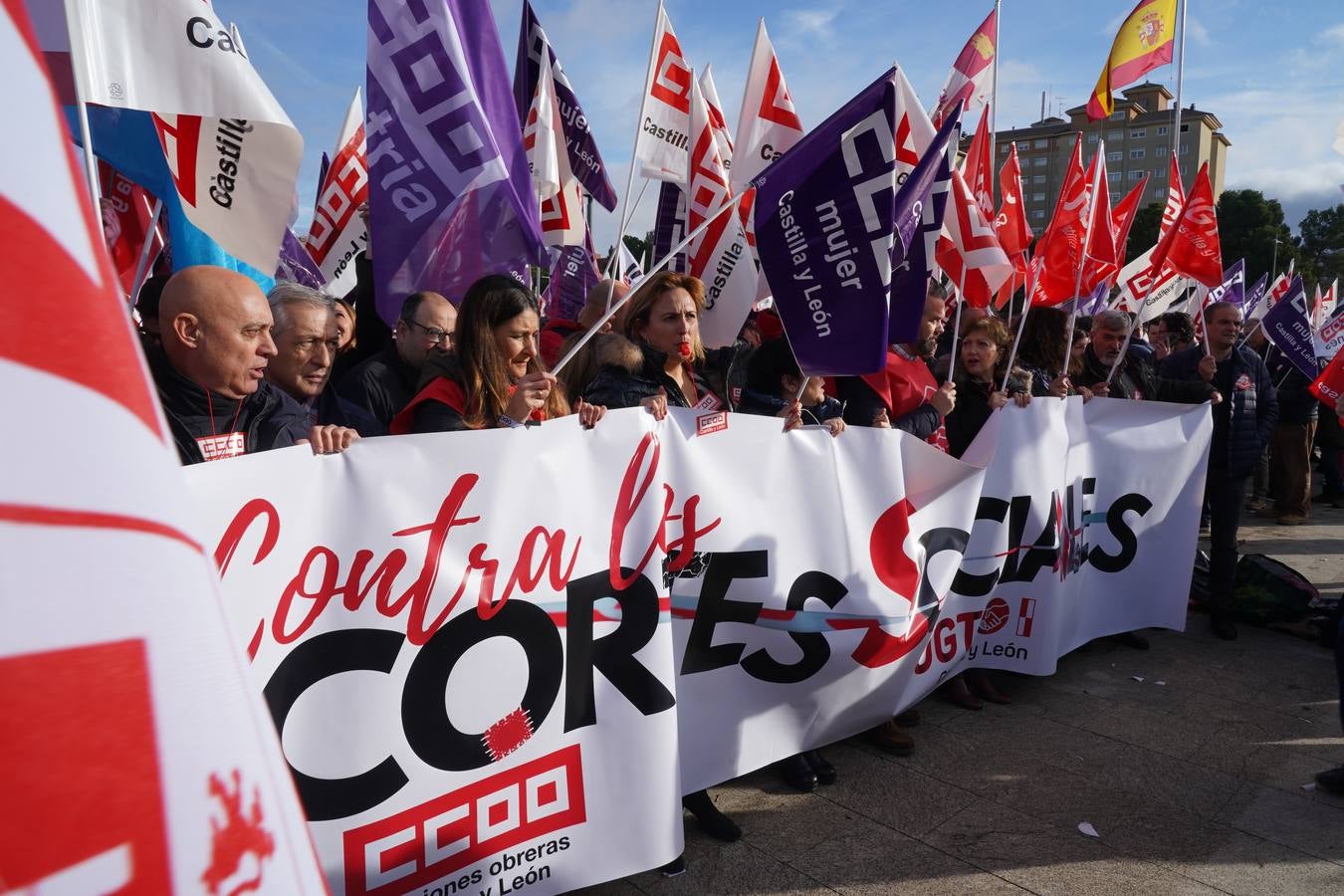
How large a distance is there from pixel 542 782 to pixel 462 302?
154 cm

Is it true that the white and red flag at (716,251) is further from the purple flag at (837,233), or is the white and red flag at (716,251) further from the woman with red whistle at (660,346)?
the purple flag at (837,233)

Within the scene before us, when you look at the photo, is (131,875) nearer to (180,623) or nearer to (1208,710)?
(180,623)

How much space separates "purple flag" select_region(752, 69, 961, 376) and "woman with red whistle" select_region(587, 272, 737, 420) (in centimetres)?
39

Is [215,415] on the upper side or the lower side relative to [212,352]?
lower

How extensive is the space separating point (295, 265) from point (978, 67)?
566 cm

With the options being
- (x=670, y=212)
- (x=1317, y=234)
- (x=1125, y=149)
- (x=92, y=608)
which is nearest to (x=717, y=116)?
(x=670, y=212)

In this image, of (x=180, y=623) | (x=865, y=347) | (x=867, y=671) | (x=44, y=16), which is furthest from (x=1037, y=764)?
(x=44, y=16)

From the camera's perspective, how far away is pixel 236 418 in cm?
258

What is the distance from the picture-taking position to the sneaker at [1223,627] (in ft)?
18.7

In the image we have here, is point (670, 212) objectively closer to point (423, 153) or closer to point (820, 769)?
point (423, 153)

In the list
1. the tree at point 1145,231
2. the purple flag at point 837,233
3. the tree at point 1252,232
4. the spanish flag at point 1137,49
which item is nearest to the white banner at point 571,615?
the purple flag at point 837,233

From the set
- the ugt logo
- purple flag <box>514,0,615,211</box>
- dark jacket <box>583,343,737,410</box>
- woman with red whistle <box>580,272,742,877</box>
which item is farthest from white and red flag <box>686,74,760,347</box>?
dark jacket <box>583,343,737,410</box>

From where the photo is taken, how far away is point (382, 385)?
12.0 ft

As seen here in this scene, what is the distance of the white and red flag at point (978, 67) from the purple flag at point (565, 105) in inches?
117
